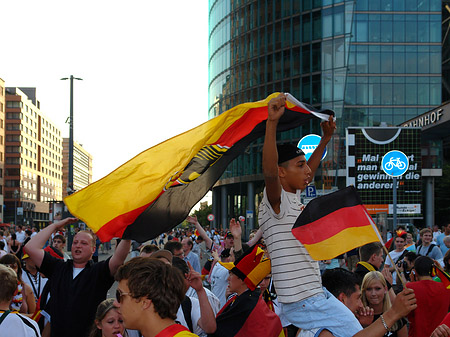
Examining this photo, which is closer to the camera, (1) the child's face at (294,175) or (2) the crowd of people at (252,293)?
(2) the crowd of people at (252,293)

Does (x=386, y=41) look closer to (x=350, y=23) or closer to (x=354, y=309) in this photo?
(x=350, y=23)

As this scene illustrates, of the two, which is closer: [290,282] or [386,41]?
[290,282]

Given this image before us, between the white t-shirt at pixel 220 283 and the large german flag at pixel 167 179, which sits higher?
the large german flag at pixel 167 179

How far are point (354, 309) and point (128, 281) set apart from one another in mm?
2392

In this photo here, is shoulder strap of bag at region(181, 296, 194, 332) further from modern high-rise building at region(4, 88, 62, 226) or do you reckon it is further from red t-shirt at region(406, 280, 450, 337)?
modern high-rise building at region(4, 88, 62, 226)

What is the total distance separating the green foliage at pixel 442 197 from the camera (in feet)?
→ 187

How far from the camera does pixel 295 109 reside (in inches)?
211

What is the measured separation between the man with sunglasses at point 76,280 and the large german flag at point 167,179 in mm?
426

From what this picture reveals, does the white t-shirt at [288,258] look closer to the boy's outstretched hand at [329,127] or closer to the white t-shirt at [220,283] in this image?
the boy's outstretched hand at [329,127]

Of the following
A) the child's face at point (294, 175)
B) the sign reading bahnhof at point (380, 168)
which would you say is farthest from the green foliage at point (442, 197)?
the child's face at point (294, 175)

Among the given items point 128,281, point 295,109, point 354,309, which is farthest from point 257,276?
point 128,281

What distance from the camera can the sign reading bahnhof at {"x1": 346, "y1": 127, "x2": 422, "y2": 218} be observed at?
107 feet

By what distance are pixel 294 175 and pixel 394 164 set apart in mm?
27646

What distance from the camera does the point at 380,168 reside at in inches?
1298
